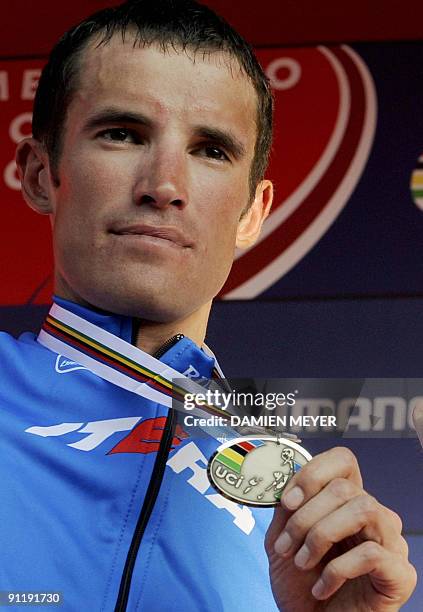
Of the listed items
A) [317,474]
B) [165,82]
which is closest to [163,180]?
[165,82]

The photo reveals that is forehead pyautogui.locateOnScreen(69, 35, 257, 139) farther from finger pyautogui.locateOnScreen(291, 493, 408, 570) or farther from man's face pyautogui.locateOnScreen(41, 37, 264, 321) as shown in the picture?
finger pyautogui.locateOnScreen(291, 493, 408, 570)

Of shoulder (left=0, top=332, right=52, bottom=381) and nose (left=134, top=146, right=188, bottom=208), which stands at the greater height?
nose (left=134, top=146, right=188, bottom=208)

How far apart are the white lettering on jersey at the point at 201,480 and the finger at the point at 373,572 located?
6.4 inches

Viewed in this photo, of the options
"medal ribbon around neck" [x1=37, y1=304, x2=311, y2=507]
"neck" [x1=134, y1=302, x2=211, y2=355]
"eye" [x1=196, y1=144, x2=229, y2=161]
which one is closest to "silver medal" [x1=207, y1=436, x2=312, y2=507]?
"medal ribbon around neck" [x1=37, y1=304, x2=311, y2=507]

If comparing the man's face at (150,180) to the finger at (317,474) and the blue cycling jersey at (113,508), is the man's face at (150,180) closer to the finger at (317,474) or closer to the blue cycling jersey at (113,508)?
the blue cycling jersey at (113,508)

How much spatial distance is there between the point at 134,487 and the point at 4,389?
0.18 meters

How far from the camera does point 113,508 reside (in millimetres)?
1069

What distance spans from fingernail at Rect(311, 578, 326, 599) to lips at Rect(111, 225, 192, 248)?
1.30 ft

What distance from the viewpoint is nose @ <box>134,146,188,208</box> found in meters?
1.13

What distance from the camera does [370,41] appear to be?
1915 mm

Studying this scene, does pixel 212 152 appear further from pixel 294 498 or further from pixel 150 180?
pixel 294 498

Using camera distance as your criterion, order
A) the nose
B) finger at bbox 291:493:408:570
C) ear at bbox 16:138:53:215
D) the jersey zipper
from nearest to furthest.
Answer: finger at bbox 291:493:408:570 → the jersey zipper → the nose → ear at bbox 16:138:53:215

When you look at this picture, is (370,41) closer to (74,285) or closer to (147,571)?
(74,285)

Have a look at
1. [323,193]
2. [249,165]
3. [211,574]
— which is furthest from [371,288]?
[211,574]
